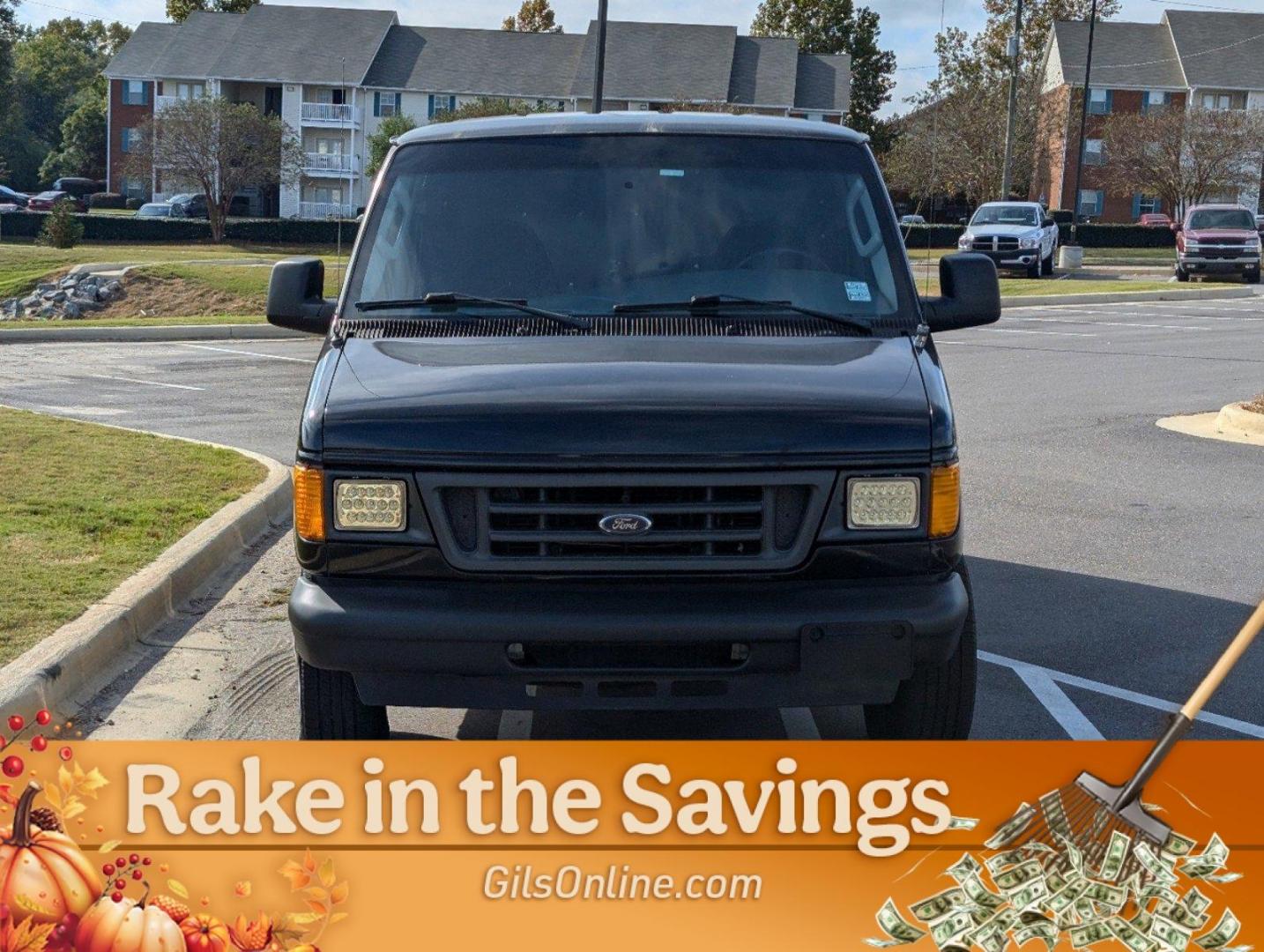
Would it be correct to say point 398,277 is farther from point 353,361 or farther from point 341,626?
point 341,626

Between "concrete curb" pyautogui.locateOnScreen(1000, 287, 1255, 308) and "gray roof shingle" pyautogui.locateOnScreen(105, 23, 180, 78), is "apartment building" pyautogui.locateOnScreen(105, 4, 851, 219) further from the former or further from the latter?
"concrete curb" pyautogui.locateOnScreen(1000, 287, 1255, 308)

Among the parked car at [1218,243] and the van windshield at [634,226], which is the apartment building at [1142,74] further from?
the van windshield at [634,226]

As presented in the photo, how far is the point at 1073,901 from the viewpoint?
3.72 metres

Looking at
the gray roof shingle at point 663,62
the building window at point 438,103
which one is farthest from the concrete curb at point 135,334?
the building window at point 438,103

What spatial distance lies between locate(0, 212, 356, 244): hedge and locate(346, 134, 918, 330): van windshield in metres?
46.5

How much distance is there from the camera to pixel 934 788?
4238 mm

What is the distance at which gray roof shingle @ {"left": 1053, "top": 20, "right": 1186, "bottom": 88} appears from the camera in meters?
76.9

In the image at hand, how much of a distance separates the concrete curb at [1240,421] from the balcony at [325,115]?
67093 millimetres

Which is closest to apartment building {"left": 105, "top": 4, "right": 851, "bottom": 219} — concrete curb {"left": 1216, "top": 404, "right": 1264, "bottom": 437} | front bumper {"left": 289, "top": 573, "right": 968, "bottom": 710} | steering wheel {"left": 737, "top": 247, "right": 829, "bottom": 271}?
concrete curb {"left": 1216, "top": 404, "right": 1264, "bottom": 437}

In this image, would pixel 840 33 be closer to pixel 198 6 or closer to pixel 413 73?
pixel 413 73

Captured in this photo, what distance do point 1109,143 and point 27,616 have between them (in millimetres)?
63968

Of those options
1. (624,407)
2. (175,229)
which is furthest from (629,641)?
(175,229)

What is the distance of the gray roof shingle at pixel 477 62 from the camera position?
76000 mm

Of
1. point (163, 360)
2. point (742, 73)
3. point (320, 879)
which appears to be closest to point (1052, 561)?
point (320, 879)
